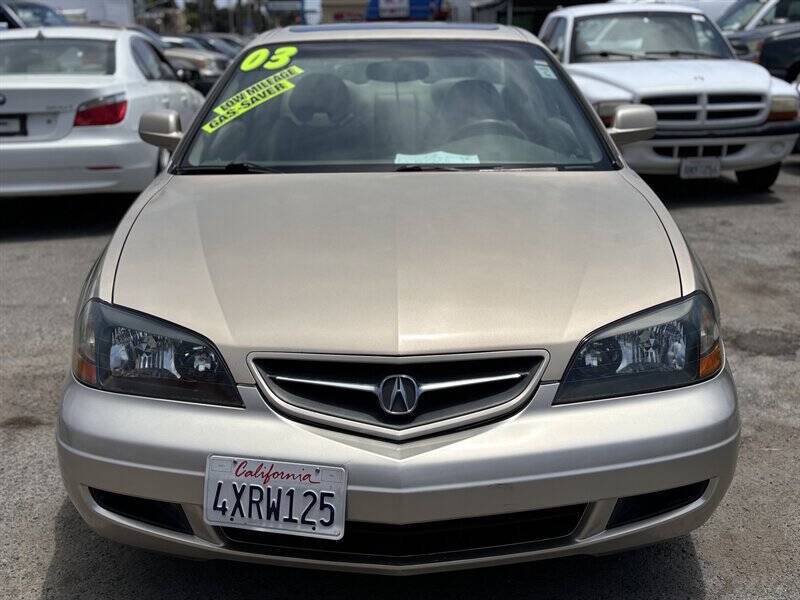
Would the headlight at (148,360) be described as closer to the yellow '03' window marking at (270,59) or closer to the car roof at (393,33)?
the yellow '03' window marking at (270,59)

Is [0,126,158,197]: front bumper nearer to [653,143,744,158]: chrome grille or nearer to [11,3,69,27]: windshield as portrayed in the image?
[653,143,744,158]: chrome grille

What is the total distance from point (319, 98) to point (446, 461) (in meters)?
1.95

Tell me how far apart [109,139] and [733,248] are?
4218 mm

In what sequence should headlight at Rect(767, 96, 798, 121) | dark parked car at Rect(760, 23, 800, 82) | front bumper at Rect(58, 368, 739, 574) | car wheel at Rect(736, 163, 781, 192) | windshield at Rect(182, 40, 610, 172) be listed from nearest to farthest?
front bumper at Rect(58, 368, 739, 574) → windshield at Rect(182, 40, 610, 172) → headlight at Rect(767, 96, 798, 121) → car wheel at Rect(736, 163, 781, 192) → dark parked car at Rect(760, 23, 800, 82)

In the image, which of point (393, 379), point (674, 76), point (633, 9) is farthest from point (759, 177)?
point (393, 379)

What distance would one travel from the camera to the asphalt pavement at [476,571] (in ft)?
8.43

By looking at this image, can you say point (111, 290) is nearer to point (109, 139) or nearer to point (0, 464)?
point (0, 464)

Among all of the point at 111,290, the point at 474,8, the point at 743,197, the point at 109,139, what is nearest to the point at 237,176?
the point at 111,290

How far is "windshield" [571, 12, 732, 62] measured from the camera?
841 centimetres

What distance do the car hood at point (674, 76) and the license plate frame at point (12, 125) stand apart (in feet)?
13.6

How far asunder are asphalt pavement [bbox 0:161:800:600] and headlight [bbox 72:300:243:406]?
313 mm

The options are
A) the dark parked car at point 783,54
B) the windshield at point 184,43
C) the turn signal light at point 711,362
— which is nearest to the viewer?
the turn signal light at point 711,362

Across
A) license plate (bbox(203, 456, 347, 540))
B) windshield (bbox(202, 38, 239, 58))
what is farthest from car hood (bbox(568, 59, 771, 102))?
windshield (bbox(202, 38, 239, 58))

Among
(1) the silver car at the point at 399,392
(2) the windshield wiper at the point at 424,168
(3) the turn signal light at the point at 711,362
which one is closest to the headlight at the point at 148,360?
(1) the silver car at the point at 399,392
